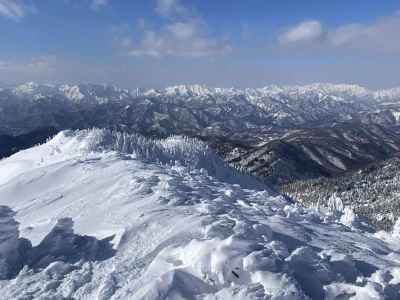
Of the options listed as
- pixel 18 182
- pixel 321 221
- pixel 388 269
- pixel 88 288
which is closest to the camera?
pixel 88 288

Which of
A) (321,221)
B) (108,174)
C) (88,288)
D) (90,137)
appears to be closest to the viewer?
(88,288)

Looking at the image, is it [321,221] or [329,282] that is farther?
[321,221]

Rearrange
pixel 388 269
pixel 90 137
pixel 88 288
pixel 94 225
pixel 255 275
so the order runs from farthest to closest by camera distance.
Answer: pixel 90 137
pixel 94 225
pixel 388 269
pixel 88 288
pixel 255 275

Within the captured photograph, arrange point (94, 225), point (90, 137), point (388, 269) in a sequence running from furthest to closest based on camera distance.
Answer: point (90, 137)
point (94, 225)
point (388, 269)

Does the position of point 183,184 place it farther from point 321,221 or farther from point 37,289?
point 37,289

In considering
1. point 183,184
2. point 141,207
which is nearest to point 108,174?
point 183,184

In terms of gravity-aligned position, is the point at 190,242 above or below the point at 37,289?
above

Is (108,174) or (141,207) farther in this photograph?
(108,174)

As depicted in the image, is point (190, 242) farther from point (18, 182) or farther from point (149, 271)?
point (18, 182)

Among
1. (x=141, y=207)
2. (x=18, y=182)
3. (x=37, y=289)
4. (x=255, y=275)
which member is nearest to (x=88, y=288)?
(x=37, y=289)
